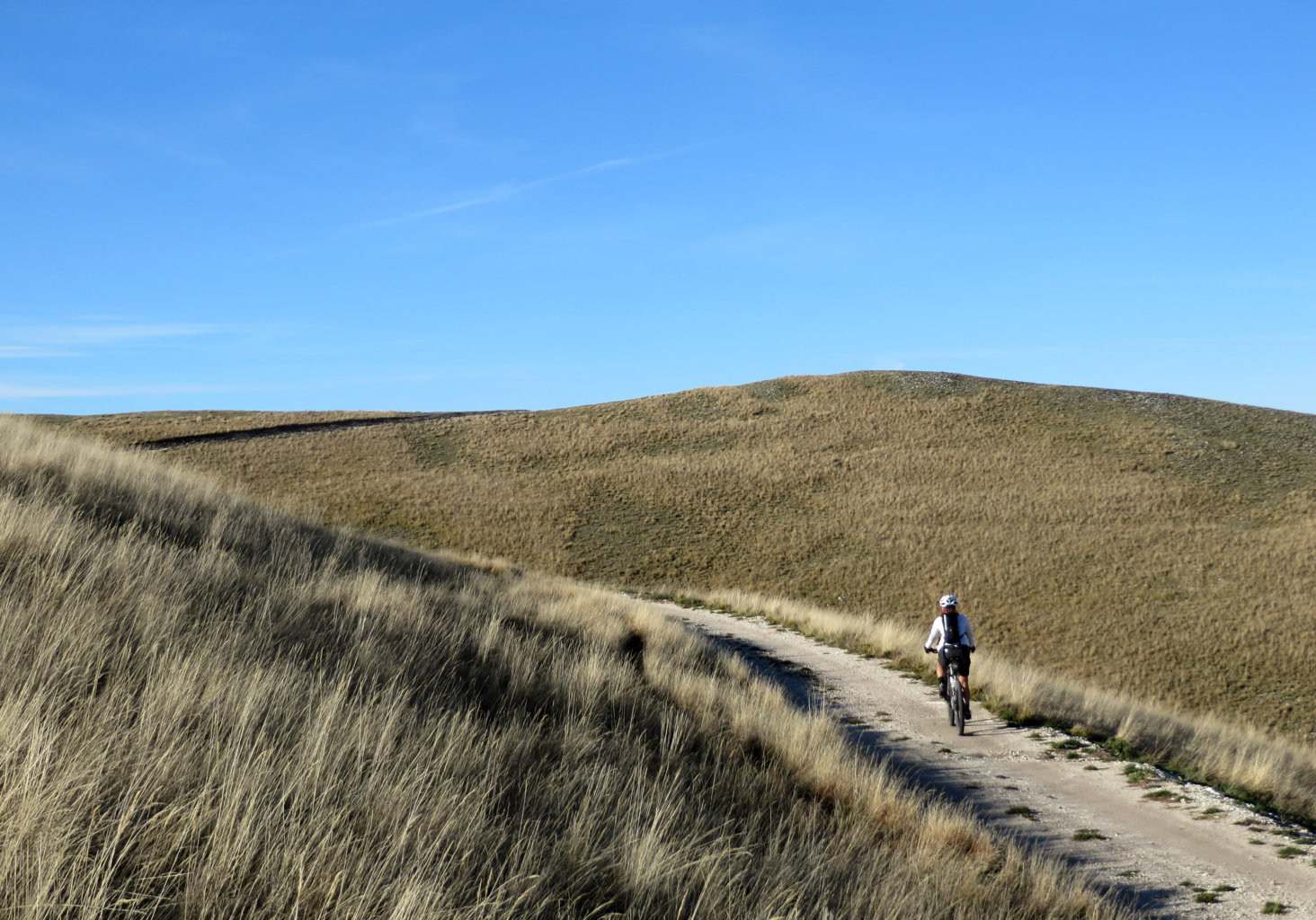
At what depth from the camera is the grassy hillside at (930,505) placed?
3148 cm

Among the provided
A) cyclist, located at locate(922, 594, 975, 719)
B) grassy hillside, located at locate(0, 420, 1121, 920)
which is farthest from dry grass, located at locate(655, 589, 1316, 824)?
grassy hillside, located at locate(0, 420, 1121, 920)

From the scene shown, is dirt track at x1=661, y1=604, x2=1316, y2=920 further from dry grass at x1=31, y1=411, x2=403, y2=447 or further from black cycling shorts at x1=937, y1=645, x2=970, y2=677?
dry grass at x1=31, y1=411, x2=403, y2=447

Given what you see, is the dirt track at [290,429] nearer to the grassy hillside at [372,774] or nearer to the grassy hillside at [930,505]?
the grassy hillside at [930,505]

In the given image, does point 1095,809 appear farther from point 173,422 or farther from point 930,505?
point 173,422

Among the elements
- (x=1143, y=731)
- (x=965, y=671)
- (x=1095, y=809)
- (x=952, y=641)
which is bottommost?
(x=1095, y=809)

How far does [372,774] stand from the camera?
3.87 m

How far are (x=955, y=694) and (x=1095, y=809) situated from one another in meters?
2.82

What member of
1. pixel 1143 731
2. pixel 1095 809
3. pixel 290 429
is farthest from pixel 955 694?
pixel 290 429

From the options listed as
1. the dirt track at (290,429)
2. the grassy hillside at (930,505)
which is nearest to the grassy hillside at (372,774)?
the grassy hillside at (930,505)

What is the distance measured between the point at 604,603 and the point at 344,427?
48771 mm

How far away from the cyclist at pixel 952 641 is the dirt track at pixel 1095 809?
2.48ft

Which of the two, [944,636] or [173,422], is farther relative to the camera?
[173,422]

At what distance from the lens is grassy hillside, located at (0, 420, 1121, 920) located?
296cm

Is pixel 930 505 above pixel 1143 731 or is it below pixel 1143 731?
above
